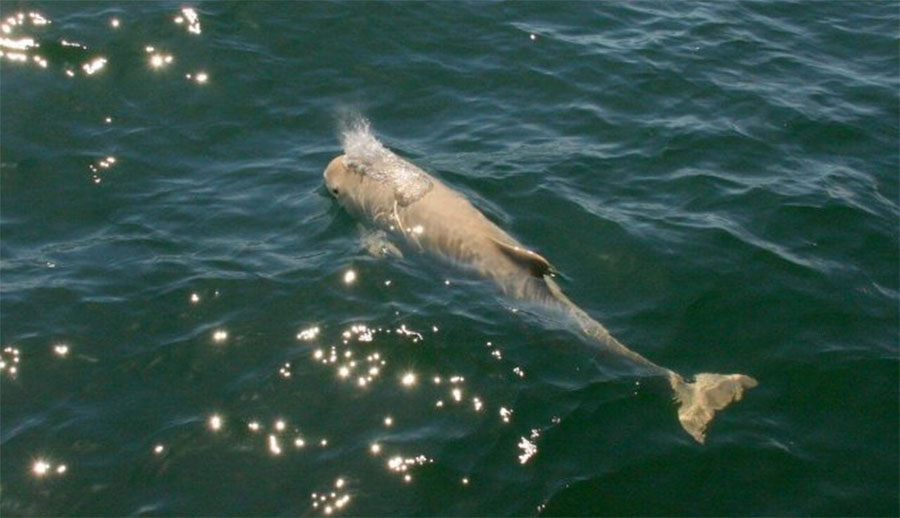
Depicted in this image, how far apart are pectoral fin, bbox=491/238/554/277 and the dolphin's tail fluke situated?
1839 mm

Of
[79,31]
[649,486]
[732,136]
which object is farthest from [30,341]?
[732,136]

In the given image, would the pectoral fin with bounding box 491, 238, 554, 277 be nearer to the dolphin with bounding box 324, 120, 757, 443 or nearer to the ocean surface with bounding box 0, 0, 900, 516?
the dolphin with bounding box 324, 120, 757, 443

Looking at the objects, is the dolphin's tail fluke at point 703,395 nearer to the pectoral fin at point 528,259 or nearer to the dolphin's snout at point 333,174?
the pectoral fin at point 528,259

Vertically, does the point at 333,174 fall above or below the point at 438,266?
above

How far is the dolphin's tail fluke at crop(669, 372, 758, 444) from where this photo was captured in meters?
8.90

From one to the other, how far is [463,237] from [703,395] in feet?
11.3

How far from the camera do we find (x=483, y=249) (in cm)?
1071

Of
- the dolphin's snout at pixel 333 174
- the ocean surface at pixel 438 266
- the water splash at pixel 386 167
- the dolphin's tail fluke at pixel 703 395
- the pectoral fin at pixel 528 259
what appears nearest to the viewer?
the ocean surface at pixel 438 266

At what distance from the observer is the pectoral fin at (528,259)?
10062 mm

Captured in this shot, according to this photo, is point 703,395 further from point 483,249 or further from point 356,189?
point 356,189

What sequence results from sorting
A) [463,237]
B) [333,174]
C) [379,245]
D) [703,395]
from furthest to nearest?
[333,174], [379,245], [463,237], [703,395]

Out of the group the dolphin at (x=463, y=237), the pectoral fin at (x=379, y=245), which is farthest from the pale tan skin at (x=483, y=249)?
the pectoral fin at (x=379, y=245)

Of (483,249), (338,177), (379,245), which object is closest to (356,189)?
(338,177)

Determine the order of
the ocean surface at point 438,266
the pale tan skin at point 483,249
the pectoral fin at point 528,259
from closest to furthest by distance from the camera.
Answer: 1. the ocean surface at point 438,266
2. the pale tan skin at point 483,249
3. the pectoral fin at point 528,259
